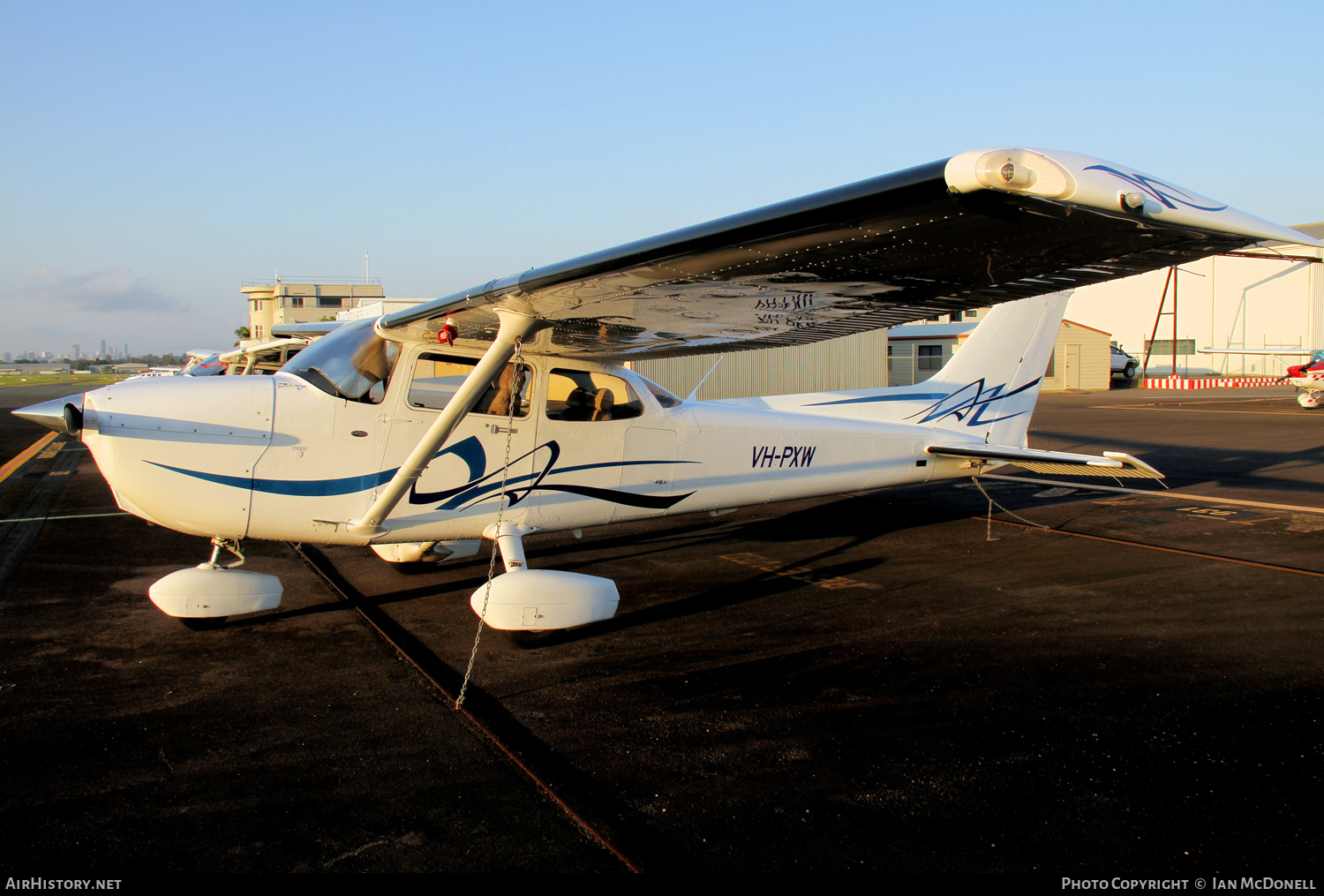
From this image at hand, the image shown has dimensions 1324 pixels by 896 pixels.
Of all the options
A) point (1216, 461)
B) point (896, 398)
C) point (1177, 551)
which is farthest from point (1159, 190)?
point (1216, 461)

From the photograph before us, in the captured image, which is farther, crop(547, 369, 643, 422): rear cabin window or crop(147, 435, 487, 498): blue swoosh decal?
crop(547, 369, 643, 422): rear cabin window

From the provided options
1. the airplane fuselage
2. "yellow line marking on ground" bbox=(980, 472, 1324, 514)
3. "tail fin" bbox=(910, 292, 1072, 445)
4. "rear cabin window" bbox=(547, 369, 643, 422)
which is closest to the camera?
the airplane fuselage

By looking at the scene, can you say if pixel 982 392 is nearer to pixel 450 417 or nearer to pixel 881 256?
pixel 881 256

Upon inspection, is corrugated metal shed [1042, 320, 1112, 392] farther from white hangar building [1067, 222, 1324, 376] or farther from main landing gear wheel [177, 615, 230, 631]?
main landing gear wheel [177, 615, 230, 631]

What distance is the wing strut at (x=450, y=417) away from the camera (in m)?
4.79

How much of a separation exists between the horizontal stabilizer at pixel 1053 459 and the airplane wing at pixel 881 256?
296 cm

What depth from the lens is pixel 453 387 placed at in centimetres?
574

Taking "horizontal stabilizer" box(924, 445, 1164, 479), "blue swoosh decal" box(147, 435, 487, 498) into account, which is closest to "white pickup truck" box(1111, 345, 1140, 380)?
"horizontal stabilizer" box(924, 445, 1164, 479)

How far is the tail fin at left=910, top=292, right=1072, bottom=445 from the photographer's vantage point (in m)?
8.73

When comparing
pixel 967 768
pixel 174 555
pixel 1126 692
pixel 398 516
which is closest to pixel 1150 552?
pixel 1126 692

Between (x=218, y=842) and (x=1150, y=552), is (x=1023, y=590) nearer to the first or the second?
(x=1150, y=552)

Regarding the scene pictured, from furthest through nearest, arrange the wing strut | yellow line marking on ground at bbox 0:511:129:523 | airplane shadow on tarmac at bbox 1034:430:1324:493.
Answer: airplane shadow on tarmac at bbox 1034:430:1324:493 → yellow line marking on ground at bbox 0:511:129:523 → the wing strut

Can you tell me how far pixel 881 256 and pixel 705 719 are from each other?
236 cm

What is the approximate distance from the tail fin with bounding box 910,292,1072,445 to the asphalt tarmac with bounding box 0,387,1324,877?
1602 mm
